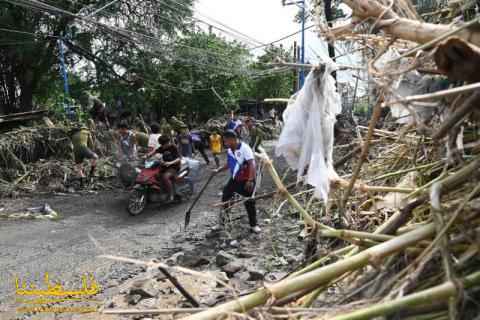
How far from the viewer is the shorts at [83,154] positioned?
954cm

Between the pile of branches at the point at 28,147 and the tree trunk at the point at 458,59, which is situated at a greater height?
the tree trunk at the point at 458,59

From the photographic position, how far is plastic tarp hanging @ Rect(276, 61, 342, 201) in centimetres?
197

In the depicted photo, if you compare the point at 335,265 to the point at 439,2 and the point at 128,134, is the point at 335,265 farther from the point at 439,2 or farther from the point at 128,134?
the point at 128,134

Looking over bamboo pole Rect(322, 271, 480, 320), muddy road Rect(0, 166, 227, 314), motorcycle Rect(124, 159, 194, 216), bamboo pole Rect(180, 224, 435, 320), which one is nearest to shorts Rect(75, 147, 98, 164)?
muddy road Rect(0, 166, 227, 314)

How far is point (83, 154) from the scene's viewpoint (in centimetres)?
961

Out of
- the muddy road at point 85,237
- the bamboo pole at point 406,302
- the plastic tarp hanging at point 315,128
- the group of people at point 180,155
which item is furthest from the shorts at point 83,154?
the bamboo pole at point 406,302

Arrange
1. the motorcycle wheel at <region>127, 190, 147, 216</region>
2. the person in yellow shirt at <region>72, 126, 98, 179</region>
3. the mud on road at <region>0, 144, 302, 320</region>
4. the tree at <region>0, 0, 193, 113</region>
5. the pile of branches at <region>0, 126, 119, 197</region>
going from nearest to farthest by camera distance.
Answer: the mud on road at <region>0, 144, 302, 320</region> → the motorcycle wheel at <region>127, 190, 147, 216</region> → the pile of branches at <region>0, 126, 119, 197</region> → the person in yellow shirt at <region>72, 126, 98, 179</region> → the tree at <region>0, 0, 193, 113</region>

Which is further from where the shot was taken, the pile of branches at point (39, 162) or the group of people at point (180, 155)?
the pile of branches at point (39, 162)

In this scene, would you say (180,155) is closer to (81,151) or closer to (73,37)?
(81,151)

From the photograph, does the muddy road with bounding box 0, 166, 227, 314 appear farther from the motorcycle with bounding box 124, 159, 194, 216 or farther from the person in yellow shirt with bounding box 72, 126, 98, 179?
the person in yellow shirt with bounding box 72, 126, 98, 179

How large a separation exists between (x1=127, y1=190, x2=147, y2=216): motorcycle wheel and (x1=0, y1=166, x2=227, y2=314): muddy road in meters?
0.14

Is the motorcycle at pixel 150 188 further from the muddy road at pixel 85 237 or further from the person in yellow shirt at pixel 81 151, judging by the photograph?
the person in yellow shirt at pixel 81 151

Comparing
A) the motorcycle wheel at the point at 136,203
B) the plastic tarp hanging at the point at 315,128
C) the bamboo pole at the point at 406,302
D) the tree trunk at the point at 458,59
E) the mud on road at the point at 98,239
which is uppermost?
the tree trunk at the point at 458,59

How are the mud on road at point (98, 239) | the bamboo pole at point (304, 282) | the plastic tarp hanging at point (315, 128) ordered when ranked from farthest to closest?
the mud on road at point (98, 239) → the plastic tarp hanging at point (315, 128) → the bamboo pole at point (304, 282)
